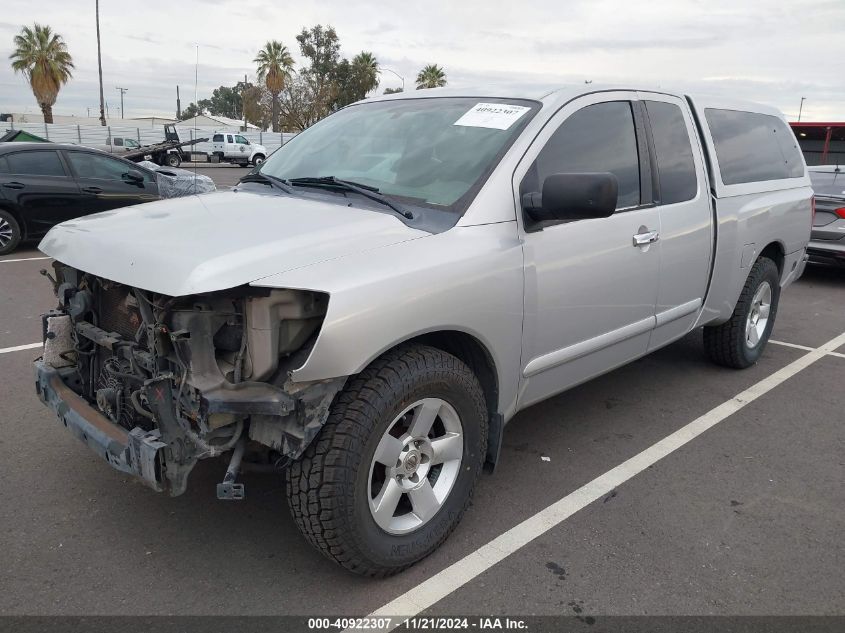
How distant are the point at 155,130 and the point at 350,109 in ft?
140

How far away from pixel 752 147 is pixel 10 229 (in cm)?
883

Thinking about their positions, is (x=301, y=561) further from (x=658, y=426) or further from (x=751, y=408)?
(x=751, y=408)

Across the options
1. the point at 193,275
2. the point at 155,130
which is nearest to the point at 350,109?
the point at 193,275

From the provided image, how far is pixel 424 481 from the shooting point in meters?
2.76

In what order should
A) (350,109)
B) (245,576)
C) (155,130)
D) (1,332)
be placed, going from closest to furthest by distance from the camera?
1. (245,576)
2. (350,109)
3. (1,332)
4. (155,130)

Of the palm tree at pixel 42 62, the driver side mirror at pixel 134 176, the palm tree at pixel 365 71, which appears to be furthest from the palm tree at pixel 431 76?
the driver side mirror at pixel 134 176

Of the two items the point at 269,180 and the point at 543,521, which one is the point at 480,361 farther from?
the point at 269,180

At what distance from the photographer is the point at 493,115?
3277 mm

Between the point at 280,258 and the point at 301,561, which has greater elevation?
the point at 280,258

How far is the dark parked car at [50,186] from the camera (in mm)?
9148

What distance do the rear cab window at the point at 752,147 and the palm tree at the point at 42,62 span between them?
45994mm

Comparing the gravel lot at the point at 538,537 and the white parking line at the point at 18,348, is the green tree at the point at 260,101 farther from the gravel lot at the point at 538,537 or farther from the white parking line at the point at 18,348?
the gravel lot at the point at 538,537

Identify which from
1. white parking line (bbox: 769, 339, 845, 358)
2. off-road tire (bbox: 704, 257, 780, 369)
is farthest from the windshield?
white parking line (bbox: 769, 339, 845, 358)

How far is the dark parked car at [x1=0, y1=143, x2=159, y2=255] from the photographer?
30.0ft
